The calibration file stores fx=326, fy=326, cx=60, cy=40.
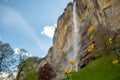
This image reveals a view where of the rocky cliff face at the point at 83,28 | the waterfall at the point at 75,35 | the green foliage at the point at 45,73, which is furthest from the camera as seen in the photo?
the waterfall at the point at 75,35

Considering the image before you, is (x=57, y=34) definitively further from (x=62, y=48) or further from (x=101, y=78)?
(x=101, y=78)

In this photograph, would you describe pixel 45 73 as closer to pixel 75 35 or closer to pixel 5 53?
pixel 5 53

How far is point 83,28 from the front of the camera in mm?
89625

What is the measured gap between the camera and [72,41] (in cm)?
9769

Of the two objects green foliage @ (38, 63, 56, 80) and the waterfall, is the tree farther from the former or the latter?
the waterfall

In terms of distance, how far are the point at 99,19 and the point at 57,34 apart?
3705 cm

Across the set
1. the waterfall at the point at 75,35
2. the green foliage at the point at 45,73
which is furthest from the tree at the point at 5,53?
the waterfall at the point at 75,35

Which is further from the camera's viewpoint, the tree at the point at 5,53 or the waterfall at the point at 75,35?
the waterfall at the point at 75,35

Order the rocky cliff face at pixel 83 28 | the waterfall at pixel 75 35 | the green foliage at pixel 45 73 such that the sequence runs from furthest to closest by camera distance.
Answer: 1. the waterfall at pixel 75 35
2. the rocky cliff face at pixel 83 28
3. the green foliage at pixel 45 73

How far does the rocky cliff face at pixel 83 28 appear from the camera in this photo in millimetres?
70500

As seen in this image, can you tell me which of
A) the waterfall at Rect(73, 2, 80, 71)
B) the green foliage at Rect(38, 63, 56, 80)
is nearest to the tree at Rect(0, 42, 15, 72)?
the green foliage at Rect(38, 63, 56, 80)

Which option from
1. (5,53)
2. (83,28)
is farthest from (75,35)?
(5,53)

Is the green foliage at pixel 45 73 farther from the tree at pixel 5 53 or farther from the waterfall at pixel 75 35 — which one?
the waterfall at pixel 75 35

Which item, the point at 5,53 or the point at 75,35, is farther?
the point at 75,35
